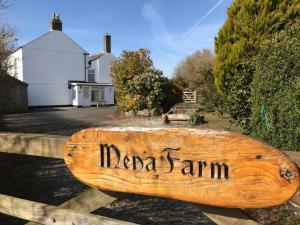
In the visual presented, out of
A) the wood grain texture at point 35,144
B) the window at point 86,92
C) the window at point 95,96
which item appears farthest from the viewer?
the window at point 95,96

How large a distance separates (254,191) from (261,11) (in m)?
9.66

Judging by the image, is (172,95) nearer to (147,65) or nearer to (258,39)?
(147,65)

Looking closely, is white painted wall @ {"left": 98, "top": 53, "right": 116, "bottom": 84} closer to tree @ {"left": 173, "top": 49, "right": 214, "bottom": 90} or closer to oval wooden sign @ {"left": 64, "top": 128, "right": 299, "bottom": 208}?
tree @ {"left": 173, "top": 49, "right": 214, "bottom": 90}

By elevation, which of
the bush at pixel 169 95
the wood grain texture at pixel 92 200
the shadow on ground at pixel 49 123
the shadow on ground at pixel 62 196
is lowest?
the shadow on ground at pixel 62 196

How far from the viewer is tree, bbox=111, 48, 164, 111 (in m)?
19.4

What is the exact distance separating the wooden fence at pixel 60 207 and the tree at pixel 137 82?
16978 millimetres

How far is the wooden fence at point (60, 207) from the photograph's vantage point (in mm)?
1613

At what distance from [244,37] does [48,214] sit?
31.9 ft

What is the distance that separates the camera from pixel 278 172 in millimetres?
1362

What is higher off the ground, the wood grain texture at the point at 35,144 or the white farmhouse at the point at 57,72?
the white farmhouse at the point at 57,72

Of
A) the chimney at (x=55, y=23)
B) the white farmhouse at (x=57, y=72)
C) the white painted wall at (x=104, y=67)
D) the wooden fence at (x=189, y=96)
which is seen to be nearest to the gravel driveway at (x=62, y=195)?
the wooden fence at (x=189, y=96)

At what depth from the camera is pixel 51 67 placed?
1391 inches

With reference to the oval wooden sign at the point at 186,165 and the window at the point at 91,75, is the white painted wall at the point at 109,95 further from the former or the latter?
the oval wooden sign at the point at 186,165

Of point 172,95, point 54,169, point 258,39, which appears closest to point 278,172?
point 54,169
